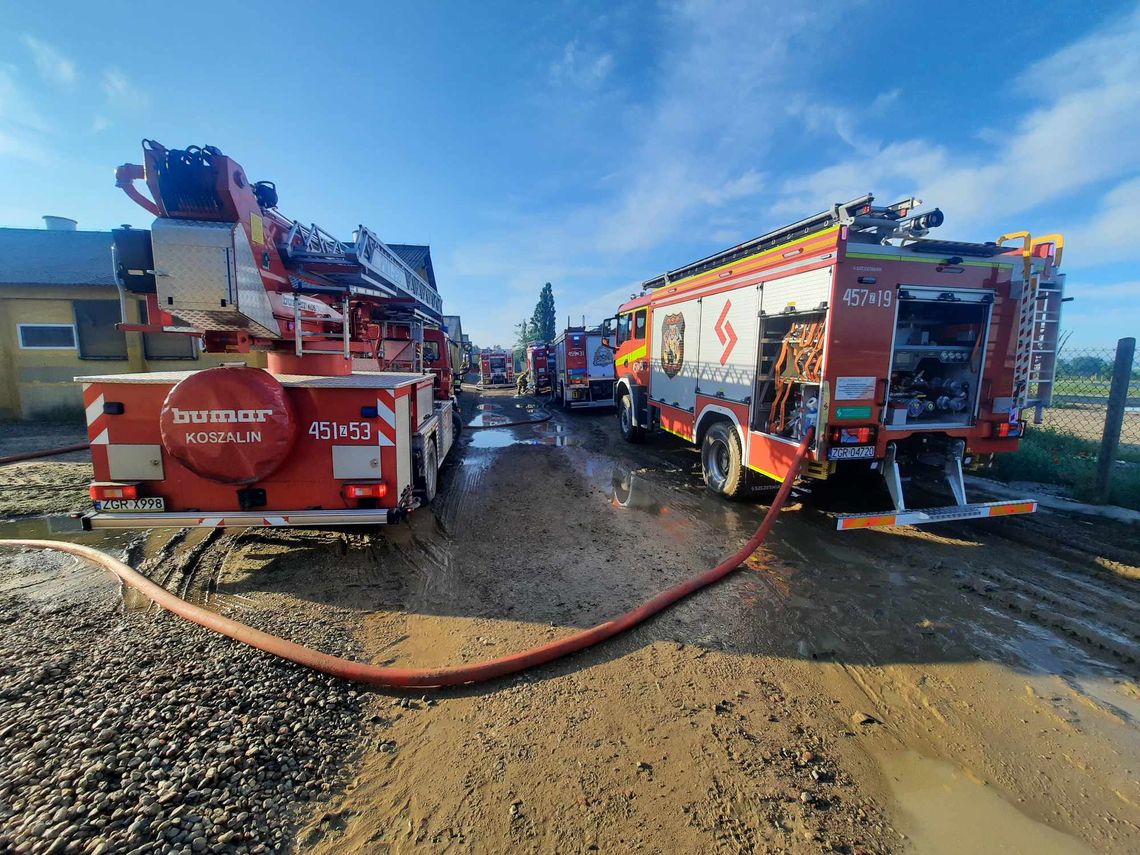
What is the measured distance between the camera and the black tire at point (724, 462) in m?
6.35

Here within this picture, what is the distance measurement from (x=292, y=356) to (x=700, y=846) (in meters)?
5.12

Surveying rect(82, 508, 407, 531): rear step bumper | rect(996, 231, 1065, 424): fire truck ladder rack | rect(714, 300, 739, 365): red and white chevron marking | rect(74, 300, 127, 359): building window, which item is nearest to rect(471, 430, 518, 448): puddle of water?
rect(714, 300, 739, 365): red and white chevron marking

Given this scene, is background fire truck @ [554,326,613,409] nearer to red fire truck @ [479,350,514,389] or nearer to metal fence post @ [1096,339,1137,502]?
metal fence post @ [1096,339,1137,502]

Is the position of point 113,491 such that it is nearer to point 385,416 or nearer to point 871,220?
point 385,416

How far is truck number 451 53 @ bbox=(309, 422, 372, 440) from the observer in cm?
429

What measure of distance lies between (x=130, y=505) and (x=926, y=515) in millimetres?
7336

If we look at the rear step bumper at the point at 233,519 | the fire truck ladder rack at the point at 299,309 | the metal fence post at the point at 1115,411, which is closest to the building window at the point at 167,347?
the fire truck ladder rack at the point at 299,309

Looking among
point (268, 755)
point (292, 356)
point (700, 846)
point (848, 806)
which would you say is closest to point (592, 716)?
point (700, 846)

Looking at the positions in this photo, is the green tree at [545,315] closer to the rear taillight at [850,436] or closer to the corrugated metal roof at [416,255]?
the corrugated metal roof at [416,255]

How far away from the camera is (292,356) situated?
4.92 metres

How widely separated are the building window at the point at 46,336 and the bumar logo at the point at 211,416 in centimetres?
1398

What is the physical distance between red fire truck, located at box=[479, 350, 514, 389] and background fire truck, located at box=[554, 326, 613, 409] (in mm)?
15185

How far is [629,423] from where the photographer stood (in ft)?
35.9

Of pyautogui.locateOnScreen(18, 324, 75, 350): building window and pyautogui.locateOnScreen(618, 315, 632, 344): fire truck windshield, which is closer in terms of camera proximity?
pyautogui.locateOnScreen(618, 315, 632, 344): fire truck windshield
